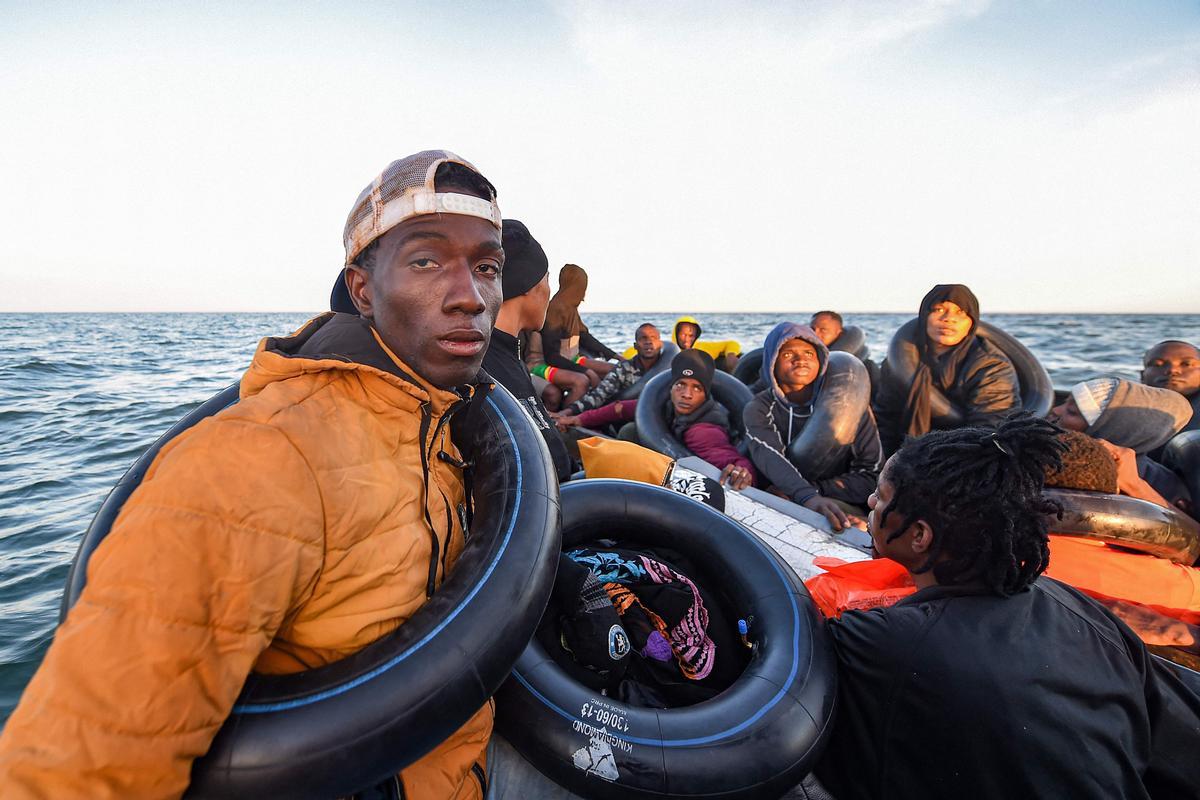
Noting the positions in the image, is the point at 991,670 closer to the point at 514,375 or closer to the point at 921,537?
the point at 921,537

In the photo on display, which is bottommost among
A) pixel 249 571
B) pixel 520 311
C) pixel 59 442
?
pixel 59 442

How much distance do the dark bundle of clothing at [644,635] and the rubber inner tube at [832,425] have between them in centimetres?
272

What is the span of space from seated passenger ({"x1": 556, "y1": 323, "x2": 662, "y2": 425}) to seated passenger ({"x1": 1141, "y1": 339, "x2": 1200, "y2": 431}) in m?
5.28

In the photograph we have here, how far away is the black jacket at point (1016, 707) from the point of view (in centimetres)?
136

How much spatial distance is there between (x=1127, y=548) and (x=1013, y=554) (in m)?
1.65

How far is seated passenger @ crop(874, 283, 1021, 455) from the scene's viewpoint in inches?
207

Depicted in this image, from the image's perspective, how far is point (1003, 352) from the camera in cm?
584

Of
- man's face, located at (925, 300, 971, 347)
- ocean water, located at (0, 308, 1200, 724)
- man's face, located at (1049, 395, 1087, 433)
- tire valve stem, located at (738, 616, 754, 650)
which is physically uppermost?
man's face, located at (925, 300, 971, 347)

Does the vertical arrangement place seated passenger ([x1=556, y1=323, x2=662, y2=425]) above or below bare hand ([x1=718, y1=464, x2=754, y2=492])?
above

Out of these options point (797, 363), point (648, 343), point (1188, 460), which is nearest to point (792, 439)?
point (797, 363)

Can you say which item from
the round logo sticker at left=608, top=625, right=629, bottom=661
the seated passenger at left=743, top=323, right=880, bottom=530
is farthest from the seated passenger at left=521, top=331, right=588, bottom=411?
the round logo sticker at left=608, top=625, right=629, bottom=661

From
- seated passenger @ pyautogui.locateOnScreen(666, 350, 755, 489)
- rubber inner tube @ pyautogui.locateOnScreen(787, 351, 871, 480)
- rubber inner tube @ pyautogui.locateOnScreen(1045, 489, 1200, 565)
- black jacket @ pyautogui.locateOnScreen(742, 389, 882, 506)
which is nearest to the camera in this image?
rubber inner tube @ pyautogui.locateOnScreen(1045, 489, 1200, 565)

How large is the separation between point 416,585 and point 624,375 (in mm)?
6426

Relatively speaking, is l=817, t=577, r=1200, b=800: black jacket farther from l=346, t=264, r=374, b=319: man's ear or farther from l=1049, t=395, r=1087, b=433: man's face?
l=1049, t=395, r=1087, b=433: man's face
